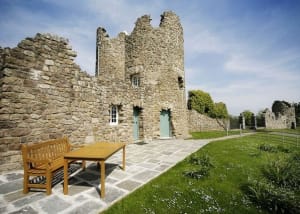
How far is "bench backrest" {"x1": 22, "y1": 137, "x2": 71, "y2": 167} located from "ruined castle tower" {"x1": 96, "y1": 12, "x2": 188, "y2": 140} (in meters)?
5.87

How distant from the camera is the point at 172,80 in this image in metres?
12.0

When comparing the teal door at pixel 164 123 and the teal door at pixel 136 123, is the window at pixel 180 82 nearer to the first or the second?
the teal door at pixel 164 123

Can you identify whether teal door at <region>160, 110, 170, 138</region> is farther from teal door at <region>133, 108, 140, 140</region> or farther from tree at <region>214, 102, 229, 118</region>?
tree at <region>214, 102, 229, 118</region>

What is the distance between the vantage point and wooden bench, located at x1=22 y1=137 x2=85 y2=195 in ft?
10.2

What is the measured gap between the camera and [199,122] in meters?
18.6

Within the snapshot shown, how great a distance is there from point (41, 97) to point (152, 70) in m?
7.56

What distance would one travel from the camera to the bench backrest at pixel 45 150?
10.5 feet

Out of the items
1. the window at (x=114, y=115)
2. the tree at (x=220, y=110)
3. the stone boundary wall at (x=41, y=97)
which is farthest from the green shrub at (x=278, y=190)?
the tree at (x=220, y=110)

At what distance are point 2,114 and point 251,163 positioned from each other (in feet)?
24.6

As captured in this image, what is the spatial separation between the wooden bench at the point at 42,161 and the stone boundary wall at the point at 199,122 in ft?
50.3

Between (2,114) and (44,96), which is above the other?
(44,96)

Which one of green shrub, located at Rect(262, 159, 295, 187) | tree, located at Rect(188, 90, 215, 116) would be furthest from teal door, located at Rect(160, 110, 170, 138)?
tree, located at Rect(188, 90, 215, 116)

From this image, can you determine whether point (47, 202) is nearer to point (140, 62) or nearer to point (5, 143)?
point (5, 143)

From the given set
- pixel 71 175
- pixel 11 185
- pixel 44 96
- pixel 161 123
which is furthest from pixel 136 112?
pixel 11 185
